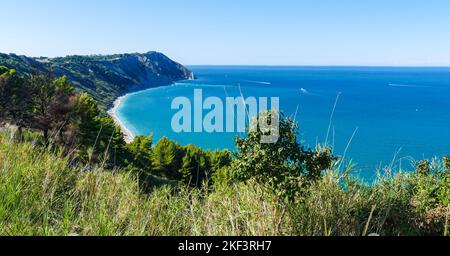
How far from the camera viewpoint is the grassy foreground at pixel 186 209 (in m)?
3.08

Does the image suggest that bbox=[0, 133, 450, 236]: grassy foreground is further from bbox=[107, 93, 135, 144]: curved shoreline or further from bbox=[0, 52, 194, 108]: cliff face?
bbox=[0, 52, 194, 108]: cliff face

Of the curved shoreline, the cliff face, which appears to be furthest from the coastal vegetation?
the cliff face

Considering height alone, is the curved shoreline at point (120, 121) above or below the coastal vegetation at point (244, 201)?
below

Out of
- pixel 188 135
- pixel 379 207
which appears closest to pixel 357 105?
pixel 188 135

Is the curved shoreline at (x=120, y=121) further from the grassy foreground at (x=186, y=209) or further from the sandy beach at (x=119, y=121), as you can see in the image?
the grassy foreground at (x=186, y=209)

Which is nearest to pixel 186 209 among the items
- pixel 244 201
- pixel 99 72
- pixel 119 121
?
pixel 244 201

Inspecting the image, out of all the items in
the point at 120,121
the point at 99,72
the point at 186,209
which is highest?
the point at 99,72

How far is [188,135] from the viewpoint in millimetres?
81500

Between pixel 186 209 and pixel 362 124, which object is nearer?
pixel 186 209

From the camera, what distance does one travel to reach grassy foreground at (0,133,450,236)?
3078 mm

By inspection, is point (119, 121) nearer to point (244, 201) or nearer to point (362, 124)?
point (362, 124)

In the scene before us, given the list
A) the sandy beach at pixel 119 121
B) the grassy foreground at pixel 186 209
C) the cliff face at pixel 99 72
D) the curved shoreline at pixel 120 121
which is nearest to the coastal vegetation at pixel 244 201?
the grassy foreground at pixel 186 209

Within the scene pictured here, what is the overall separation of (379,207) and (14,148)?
15.3 ft

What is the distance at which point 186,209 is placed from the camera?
172 inches
